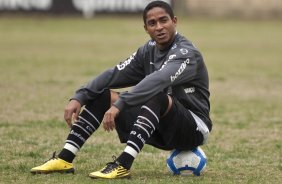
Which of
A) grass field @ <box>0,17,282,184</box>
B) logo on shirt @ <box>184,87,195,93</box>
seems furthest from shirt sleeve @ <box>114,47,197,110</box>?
grass field @ <box>0,17,282,184</box>

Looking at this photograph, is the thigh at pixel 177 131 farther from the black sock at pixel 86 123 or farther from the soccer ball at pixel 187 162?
the black sock at pixel 86 123

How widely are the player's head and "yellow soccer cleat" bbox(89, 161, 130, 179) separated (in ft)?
4.20

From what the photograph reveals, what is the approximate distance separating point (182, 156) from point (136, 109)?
2.32 ft

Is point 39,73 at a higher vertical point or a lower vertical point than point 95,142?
lower

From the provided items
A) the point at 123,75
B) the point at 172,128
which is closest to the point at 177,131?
the point at 172,128

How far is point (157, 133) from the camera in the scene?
7875 millimetres

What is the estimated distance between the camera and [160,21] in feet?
25.6

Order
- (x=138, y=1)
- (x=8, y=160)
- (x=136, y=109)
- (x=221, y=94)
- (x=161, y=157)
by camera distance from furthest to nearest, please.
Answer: (x=138, y=1) < (x=221, y=94) < (x=161, y=157) < (x=8, y=160) < (x=136, y=109)

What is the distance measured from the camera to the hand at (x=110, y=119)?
287 inches

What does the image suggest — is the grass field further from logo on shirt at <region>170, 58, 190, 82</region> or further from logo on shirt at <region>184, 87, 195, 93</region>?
logo on shirt at <region>170, 58, 190, 82</region>

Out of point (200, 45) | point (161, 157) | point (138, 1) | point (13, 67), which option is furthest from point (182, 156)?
point (138, 1)

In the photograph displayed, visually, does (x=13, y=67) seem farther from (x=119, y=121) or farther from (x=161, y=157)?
(x=119, y=121)

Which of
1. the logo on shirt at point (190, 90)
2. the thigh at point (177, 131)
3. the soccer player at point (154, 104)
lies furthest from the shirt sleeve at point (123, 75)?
the thigh at point (177, 131)

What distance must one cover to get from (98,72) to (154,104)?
1313 centimetres
